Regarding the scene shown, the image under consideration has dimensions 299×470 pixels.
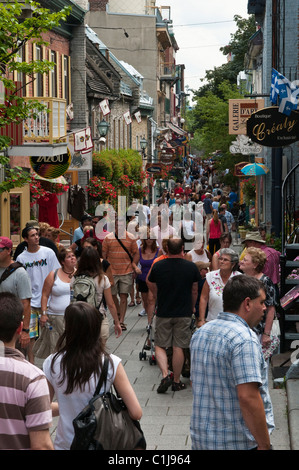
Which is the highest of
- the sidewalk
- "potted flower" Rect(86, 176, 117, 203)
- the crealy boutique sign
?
the crealy boutique sign

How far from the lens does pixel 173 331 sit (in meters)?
9.66

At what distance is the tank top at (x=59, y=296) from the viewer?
9453 millimetres

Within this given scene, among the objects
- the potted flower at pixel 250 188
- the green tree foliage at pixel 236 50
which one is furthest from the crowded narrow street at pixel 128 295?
the green tree foliage at pixel 236 50

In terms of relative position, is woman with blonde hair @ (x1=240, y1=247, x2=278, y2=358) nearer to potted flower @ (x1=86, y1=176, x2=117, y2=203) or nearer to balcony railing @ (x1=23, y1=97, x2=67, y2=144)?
balcony railing @ (x1=23, y1=97, x2=67, y2=144)

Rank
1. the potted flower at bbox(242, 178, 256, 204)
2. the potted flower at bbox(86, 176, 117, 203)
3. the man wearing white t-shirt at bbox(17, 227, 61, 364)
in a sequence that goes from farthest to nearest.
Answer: the potted flower at bbox(242, 178, 256, 204), the potted flower at bbox(86, 176, 117, 203), the man wearing white t-shirt at bbox(17, 227, 61, 364)

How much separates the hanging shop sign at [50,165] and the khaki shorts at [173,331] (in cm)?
992

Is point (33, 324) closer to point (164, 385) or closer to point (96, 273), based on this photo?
point (96, 273)

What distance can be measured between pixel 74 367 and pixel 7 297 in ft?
1.73

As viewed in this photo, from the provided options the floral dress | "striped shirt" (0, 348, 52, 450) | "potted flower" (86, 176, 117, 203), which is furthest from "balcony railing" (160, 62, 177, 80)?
"striped shirt" (0, 348, 52, 450)

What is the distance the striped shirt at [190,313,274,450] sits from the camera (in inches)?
182

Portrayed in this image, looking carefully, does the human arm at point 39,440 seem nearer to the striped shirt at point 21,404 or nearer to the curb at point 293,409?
the striped shirt at point 21,404

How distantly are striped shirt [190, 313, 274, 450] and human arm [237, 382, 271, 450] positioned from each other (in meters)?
0.05

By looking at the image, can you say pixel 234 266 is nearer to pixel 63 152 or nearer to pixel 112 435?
pixel 112 435

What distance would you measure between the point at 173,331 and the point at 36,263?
1.82 m
